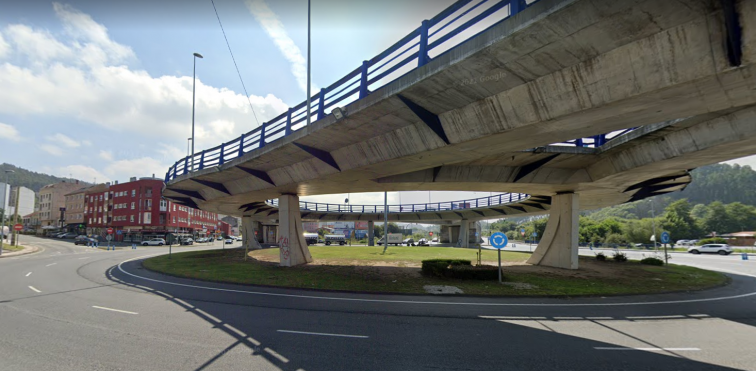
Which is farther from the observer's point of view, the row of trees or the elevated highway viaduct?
the row of trees

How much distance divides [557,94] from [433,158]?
562cm

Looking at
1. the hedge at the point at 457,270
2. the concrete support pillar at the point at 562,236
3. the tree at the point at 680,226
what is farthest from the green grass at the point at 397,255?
the tree at the point at 680,226

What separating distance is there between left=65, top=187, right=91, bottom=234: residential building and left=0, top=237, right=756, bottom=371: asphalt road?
10051cm

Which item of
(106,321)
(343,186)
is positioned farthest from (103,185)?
(106,321)

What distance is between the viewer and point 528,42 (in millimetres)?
7066

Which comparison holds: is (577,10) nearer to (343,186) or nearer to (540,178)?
(540,178)

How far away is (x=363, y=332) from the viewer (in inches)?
327

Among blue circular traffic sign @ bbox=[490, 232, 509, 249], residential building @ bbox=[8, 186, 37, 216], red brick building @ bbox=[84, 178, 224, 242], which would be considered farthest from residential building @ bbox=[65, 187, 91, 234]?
blue circular traffic sign @ bbox=[490, 232, 509, 249]

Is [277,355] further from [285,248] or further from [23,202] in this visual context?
[23,202]

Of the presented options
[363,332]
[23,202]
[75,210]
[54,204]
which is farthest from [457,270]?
[54,204]

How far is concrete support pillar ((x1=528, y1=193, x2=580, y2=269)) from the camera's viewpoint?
72.1 feet

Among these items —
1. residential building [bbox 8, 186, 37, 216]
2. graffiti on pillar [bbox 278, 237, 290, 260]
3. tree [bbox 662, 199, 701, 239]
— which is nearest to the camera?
graffiti on pillar [bbox 278, 237, 290, 260]

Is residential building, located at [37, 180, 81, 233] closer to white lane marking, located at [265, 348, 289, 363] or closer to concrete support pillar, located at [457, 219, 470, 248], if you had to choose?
concrete support pillar, located at [457, 219, 470, 248]

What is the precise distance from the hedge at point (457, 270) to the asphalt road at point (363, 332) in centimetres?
386
